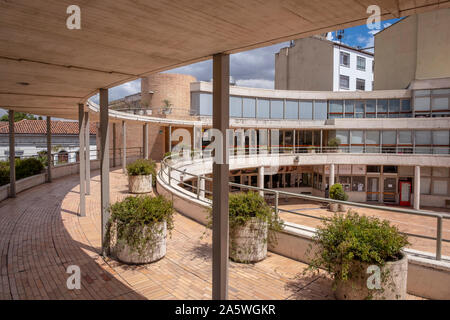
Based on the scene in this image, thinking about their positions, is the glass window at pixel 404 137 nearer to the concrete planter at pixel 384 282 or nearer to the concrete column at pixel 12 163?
the concrete planter at pixel 384 282

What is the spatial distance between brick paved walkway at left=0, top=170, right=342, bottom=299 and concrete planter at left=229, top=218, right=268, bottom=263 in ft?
0.52

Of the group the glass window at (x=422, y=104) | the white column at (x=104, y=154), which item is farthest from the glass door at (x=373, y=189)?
the white column at (x=104, y=154)

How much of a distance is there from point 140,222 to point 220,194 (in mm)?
2596

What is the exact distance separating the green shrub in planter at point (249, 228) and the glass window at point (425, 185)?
92.6ft

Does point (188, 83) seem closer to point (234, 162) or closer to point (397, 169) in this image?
point (234, 162)

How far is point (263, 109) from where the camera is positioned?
31.0 metres

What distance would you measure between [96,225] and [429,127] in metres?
30.1

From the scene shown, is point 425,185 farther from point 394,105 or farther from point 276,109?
point 276,109

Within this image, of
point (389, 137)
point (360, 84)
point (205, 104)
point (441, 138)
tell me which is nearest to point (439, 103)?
point (441, 138)

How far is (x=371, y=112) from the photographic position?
30.4 meters

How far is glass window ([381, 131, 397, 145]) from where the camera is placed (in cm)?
2850

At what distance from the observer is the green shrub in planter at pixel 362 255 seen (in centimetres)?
369

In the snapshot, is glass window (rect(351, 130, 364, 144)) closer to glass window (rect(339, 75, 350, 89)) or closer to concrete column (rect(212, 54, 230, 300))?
glass window (rect(339, 75, 350, 89))
